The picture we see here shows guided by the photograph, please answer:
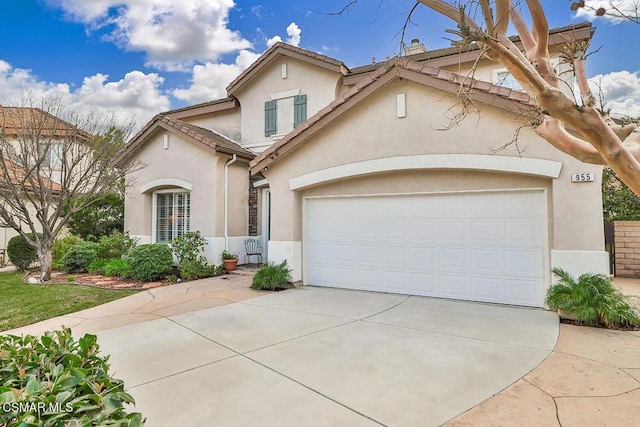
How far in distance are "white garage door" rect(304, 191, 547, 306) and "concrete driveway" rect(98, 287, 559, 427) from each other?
0.77m

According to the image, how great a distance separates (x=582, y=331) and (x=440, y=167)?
426cm

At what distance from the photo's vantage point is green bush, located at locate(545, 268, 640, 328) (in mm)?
6145

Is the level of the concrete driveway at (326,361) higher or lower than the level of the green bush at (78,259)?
lower

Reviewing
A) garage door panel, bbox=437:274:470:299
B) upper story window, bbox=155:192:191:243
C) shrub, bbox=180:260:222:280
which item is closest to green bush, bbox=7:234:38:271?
upper story window, bbox=155:192:191:243

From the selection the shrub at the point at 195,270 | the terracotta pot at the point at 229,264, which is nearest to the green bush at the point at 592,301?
the terracotta pot at the point at 229,264

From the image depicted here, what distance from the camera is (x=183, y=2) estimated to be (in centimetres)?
1150

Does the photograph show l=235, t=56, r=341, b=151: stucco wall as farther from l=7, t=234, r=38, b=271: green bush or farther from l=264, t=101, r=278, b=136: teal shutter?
l=7, t=234, r=38, b=271: green bush

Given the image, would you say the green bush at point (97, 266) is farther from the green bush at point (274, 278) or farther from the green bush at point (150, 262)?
the green bush at point (274, 278)

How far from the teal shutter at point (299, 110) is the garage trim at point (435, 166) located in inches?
194

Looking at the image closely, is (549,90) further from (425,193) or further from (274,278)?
(274,278)

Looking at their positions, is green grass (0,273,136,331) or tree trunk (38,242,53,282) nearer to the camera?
green grass (0,273,136,331)

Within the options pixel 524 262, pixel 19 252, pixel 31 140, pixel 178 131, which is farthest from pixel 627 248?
pixel 19 252

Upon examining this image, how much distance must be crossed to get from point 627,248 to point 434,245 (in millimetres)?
6347

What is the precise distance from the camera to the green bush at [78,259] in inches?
524
